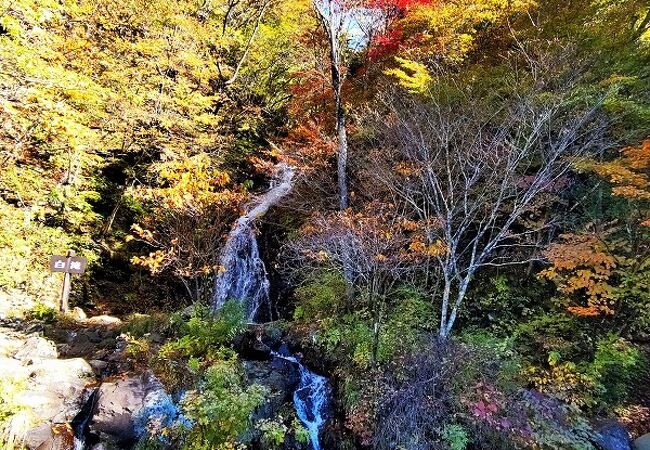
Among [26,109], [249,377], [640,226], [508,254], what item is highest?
[26,109]

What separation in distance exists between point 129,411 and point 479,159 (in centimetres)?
698

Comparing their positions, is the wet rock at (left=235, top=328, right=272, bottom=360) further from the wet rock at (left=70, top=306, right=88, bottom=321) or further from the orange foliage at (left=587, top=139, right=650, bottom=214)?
the orange foliage at (left=587, top=139, right=650, bottom=214)

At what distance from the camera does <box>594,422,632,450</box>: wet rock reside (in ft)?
18.5

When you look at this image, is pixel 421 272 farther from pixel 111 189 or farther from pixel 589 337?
pixel 111 189

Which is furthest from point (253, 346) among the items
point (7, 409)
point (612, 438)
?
point (612, 438)

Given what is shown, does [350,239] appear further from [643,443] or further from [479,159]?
[643,443]

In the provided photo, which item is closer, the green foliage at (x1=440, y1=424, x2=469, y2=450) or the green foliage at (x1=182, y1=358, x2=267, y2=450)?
the green foliage at (x1=182, y1=358, x2=267, y2=450)

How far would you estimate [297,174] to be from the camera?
11102 mm

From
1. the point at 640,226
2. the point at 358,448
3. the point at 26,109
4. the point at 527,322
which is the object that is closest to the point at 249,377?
the point at 358,448

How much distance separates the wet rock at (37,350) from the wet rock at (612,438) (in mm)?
9517

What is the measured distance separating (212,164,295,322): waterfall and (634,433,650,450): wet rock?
775 cm

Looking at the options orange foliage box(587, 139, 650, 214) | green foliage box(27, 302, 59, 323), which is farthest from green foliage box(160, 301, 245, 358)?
orange foliage box(587, 139, 650, 214)

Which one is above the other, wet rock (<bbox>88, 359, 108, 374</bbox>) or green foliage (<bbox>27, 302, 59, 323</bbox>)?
green foliage (<bbox>27, 302, 59, 323</bbox>)

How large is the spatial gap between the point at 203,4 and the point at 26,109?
9069mm
